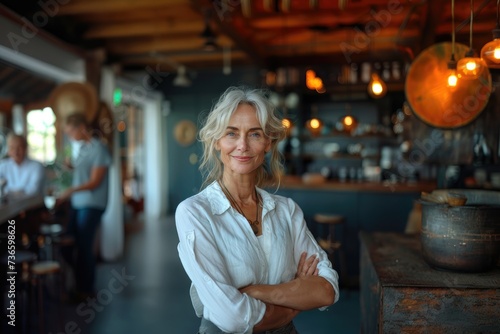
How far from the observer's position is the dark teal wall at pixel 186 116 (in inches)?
380

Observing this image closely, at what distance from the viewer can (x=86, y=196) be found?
4.57 m

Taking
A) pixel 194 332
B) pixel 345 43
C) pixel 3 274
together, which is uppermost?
pixel 345 43

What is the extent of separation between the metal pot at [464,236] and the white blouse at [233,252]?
26.2 inches

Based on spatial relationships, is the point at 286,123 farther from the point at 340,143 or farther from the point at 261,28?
the point at 340,143

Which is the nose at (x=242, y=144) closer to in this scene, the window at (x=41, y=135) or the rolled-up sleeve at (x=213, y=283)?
the rolled-up sleeve at (x=213, y=283)

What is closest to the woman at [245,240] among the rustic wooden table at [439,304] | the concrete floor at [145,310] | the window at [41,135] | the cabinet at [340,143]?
the rustic wooden table at [439,304]

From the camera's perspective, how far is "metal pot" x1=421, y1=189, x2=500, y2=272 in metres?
1.97

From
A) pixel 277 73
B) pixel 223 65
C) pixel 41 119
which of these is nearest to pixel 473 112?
pixel 277 73

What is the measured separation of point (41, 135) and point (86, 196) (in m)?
2.18

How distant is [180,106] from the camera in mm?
9891

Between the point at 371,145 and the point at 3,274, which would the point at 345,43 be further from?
the point at 3,274

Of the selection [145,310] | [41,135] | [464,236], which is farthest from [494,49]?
[41,135]

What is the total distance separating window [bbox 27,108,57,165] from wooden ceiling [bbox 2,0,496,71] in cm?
122

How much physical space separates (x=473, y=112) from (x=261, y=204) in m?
2.11
